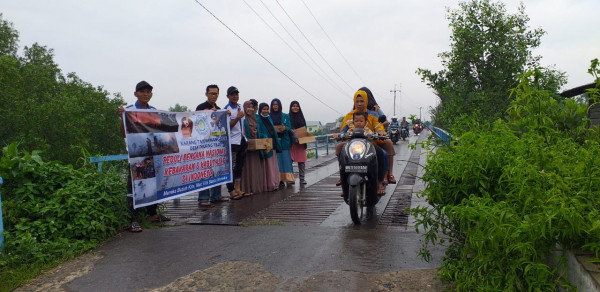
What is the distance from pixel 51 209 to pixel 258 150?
4.16 m

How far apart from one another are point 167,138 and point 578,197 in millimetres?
5031

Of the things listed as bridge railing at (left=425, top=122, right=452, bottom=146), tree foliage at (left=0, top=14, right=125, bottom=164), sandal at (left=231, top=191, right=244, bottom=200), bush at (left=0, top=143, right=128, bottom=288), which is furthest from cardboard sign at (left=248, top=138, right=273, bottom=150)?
tree foliage at (left=0, top=14, right=125, bottom=164)

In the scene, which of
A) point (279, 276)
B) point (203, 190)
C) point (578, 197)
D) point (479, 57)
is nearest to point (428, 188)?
point (578, 197)

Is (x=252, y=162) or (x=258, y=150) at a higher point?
(x=258, y=150)

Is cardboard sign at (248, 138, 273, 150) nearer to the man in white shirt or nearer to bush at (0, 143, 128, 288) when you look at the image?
the man in white shirt

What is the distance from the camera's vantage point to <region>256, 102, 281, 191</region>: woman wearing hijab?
8427mm

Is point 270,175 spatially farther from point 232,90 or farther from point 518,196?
point 518,196

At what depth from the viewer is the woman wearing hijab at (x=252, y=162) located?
8109 mm

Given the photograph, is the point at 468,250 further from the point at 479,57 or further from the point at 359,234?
the point at 479,57

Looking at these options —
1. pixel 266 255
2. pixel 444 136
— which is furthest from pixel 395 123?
pixel 266 255

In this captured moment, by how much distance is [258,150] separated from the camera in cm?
830

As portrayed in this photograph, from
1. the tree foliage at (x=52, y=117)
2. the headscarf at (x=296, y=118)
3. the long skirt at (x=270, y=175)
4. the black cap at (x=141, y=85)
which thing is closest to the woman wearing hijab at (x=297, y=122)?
the headscarf at (x=296, y=118)

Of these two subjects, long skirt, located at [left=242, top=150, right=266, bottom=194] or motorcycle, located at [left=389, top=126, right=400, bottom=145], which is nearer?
long skirt, located at [left=242, top=150, right=266, bottom=194]

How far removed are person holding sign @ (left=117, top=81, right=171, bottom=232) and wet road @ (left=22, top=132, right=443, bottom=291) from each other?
0.18 m
